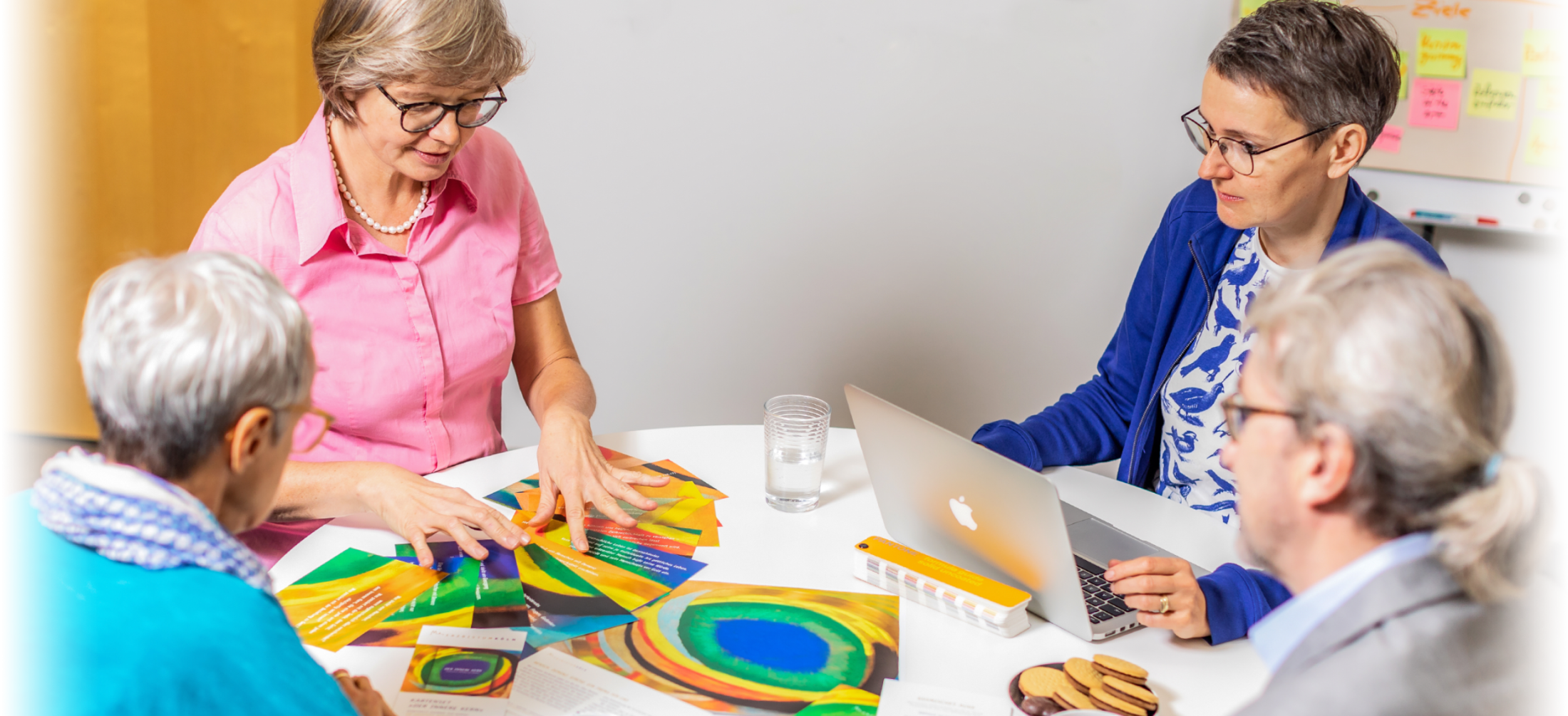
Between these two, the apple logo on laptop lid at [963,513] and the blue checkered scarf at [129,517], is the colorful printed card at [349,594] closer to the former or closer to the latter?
the blue checkered scarf at [129,517]

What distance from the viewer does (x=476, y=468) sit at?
1.54 meters

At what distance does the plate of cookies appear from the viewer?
1011 mm

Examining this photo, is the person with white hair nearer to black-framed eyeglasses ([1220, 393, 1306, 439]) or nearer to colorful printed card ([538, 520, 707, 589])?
colorful printed card ([538, 520, 707, 589])

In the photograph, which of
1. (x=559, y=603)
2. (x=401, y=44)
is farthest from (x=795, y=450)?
(x=401, y=44)

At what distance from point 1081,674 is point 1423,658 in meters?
0.39

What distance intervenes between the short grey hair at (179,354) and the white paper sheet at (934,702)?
62 cm

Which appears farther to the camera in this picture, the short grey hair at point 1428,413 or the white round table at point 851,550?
the white round table at point 851,550

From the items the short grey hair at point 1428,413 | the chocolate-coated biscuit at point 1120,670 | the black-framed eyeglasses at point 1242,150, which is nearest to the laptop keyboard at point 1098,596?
the chocolate-coated biscuit at point 1120,670

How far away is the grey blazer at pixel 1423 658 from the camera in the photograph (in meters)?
0.69

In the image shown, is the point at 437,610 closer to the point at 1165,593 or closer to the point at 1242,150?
the point at 1165,593

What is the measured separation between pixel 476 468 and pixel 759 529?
44 centimetres

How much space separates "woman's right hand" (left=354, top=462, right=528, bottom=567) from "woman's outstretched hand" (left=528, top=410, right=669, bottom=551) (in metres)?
0.07

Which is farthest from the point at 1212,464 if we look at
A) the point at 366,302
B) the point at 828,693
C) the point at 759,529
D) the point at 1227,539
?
the point at 366,302

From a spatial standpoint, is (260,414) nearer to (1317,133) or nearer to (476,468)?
(476,468)
